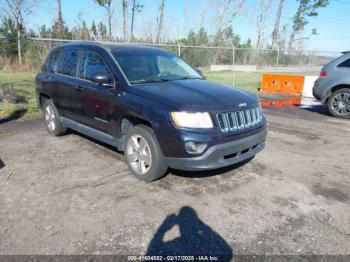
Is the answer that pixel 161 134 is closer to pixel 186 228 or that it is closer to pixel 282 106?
pixel 186 228

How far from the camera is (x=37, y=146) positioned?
5.77m

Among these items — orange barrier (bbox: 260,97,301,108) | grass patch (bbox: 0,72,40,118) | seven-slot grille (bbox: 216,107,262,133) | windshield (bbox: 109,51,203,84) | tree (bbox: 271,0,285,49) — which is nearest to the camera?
→ seven-slot grille (bbox: 216,107,262,133)

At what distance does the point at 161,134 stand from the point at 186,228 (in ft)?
3.80

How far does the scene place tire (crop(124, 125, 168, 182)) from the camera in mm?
3975

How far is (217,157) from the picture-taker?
12.5ft

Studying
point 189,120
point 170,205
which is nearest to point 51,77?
point 189,120

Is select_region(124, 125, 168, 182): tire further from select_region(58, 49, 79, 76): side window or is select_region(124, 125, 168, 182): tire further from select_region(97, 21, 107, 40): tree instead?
select_region(97, 21, 107, 40): tree

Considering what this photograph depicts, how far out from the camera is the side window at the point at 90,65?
15.5ft

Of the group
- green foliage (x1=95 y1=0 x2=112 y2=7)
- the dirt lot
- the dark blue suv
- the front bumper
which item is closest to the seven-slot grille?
the dark blue suv

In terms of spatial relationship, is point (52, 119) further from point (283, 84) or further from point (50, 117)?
point (283, 84)

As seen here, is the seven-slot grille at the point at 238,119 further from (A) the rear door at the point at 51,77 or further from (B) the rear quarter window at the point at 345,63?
(B) the rear quarter window at the point at 345,63

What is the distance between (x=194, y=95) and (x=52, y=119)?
11.6 feet

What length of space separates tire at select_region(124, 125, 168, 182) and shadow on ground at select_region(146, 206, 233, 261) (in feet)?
2.56

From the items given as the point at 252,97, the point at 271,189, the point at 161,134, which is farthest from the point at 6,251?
the point at 252,97
